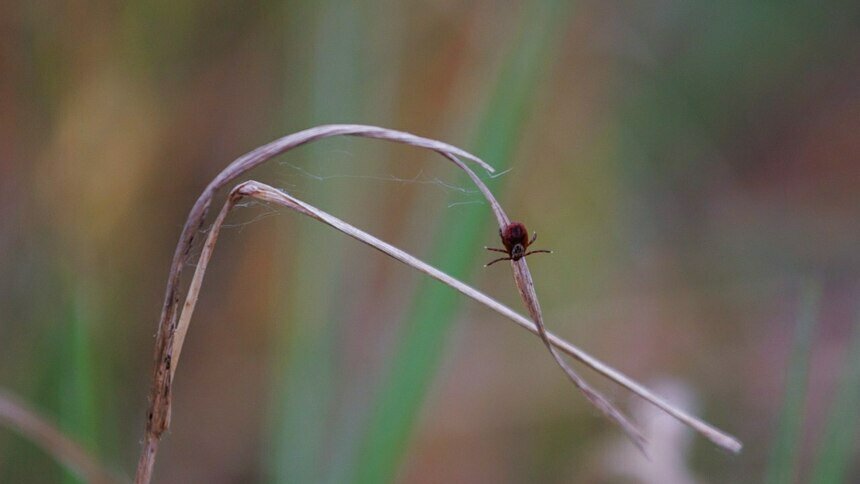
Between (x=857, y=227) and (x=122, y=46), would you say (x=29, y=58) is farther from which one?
(x=857, y=227)

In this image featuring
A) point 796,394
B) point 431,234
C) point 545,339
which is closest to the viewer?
point 545,339

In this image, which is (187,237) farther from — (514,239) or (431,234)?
(431,234)

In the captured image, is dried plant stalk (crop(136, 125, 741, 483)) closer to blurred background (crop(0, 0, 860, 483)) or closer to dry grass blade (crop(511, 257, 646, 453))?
dry grass blade (crop(511, 257, 646, 453))

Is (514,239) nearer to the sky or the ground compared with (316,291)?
nearer to the sky

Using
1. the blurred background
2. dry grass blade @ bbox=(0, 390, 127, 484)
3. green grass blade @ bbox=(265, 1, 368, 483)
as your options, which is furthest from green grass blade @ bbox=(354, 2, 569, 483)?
dry grass blade @ bbox=(0, 390, 127, 484)

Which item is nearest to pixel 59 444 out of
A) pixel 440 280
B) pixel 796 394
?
pixel 440 280

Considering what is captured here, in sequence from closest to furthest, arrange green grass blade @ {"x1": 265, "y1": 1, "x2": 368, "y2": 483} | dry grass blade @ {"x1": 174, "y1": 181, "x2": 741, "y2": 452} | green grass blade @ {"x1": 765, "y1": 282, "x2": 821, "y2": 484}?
dry grass blade @ {"x1": 174, "y1": 181, "x2": 741, "y2": 452}, green grass blade @ {"x1": 765, "y1": 282, "x2": 821, "y2": 484}, green grass blade @ {"x1": 265, "y1": 1, "x2": 368, "y2": 483}
